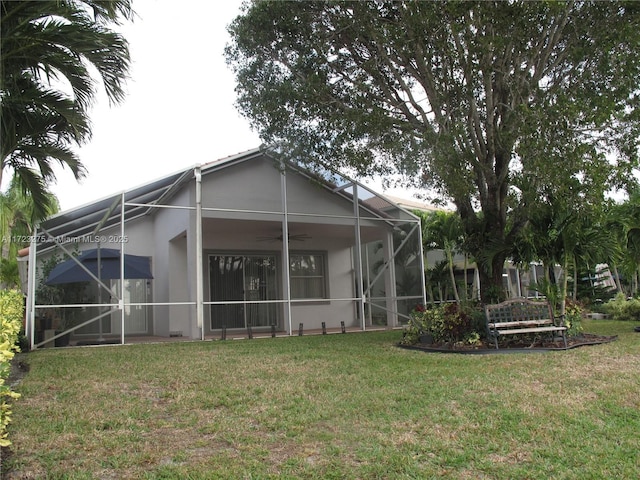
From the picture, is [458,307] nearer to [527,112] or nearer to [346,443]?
[527,112]

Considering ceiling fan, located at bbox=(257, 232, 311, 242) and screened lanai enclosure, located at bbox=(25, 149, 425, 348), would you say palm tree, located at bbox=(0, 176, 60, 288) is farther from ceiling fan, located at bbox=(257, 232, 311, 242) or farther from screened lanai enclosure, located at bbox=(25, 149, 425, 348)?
ceiling fan, located at bbox=(257, 232, 311, 242)

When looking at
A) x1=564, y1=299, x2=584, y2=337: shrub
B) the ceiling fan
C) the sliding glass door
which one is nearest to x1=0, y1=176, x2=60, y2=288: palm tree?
the sliding glass door

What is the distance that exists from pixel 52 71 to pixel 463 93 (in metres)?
6.90

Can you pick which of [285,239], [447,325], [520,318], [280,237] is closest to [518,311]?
[520,318]

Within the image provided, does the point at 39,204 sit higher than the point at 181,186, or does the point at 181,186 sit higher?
the point at 181,186

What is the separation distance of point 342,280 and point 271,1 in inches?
393

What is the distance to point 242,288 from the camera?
1620 centimetres

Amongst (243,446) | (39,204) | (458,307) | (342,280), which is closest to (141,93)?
(39,204)

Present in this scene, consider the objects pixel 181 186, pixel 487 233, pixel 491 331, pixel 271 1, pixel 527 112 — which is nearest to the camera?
pixel 527 112

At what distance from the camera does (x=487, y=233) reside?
10.9m

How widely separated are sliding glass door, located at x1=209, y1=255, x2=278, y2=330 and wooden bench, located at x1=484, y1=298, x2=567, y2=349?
7638 mm

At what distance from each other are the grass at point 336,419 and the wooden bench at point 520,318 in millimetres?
1018

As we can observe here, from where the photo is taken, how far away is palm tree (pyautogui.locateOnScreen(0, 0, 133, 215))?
21.6ft

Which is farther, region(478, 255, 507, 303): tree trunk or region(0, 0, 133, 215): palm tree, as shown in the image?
region(478, 255, 507, 303): tree trunk
